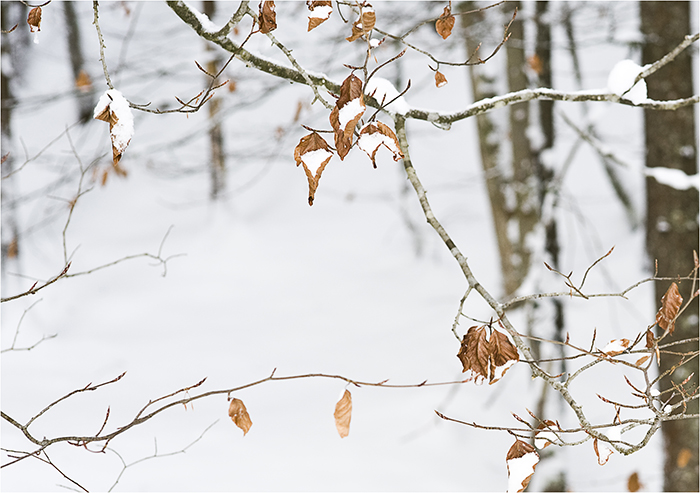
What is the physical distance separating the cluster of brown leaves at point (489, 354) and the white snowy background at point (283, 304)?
3.60 ft

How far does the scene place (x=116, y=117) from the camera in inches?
45.3

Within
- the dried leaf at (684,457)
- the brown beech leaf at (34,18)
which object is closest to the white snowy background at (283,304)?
the brown beech leaf at (34,18)

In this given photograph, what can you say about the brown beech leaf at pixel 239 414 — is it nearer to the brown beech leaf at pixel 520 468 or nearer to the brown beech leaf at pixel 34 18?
the brown beech leaf at pixel 520 468

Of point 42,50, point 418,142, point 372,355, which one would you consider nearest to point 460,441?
point 372,355

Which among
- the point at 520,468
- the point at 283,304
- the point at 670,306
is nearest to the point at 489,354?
the point at 520,468

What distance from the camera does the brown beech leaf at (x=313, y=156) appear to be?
110 centimetres

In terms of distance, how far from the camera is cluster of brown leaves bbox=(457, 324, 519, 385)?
1.14 metres

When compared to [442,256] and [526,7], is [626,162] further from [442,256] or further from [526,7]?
[442,256]

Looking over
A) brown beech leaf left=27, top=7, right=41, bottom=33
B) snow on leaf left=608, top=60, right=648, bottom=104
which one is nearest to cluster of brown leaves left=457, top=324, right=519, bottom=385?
snow on leaf left=608, top=60, right=648, bottom=104

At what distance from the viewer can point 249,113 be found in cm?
1472

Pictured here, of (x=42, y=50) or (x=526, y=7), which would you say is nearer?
(x=526, y=7)

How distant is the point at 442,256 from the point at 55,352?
6.16m

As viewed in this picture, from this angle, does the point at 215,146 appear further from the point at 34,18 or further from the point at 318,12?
the point at 318,12

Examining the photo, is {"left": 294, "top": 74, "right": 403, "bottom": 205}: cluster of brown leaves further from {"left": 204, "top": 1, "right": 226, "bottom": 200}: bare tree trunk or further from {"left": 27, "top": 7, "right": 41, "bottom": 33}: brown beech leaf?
{"left": 204, "top": 1, "right": 226, "bottom": 200}: bare tree trunk
